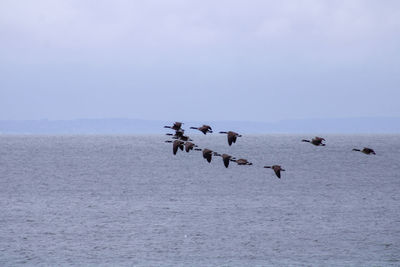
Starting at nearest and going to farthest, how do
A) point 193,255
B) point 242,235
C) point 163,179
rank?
point 193,255 → point 242,235 → point 163,179

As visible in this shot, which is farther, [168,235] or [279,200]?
[279,200]

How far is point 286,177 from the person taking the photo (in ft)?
558

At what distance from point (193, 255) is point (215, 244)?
6.93m

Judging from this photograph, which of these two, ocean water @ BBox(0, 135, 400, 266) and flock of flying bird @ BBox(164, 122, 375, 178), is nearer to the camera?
flock of flying bird @ BBox(164, 122, 375, 178)

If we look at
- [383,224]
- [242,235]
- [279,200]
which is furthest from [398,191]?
[242,235]

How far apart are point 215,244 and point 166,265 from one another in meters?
11.8

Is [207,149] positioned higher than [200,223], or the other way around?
[207,149]

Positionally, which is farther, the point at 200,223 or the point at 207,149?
the point at 200,223

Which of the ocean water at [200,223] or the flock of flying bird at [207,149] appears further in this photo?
the ocean water at [200,223]

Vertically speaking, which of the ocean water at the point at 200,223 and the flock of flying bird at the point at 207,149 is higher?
the flock of flying bird at the point at 207,149

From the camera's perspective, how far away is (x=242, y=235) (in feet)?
254

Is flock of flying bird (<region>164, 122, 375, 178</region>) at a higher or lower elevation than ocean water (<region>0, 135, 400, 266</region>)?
higher

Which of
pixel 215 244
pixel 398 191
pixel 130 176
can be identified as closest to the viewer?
pixel 215 244

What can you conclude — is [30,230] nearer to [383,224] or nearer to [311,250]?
[311,250]
